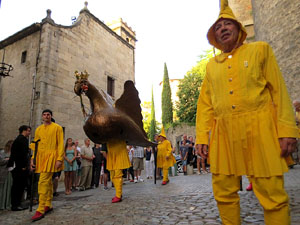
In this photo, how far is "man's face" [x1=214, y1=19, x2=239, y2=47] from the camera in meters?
2.21

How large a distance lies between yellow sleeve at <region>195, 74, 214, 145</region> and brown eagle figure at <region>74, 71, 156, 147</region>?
8.05ft

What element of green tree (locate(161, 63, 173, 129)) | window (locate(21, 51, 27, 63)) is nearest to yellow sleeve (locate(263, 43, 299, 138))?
window (locate(21, 51, 27, 63))

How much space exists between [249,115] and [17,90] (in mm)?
14964

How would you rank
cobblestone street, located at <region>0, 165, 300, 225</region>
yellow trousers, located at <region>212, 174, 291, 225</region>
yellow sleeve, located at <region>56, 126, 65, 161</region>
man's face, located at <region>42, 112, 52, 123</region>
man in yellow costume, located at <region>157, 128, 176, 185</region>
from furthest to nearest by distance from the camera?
man in yellow costume, located at <region>157, 128, 176, 185</region> < man's face, located at <region>42, 112, 52, 123</region> < yellow sleeve, located at <region>56, 126, 65, 161</region> < cobblestone street, located at <region>0, 165, 300, 225</region> < yellow trousers, located at <region>212, 174, 291, 225</region>

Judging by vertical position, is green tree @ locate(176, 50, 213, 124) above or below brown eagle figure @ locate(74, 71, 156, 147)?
above

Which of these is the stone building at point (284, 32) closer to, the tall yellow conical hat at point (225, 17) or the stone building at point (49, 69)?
the stone building at point (49, 69)

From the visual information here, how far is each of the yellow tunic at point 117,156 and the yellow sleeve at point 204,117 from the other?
3.02 meters

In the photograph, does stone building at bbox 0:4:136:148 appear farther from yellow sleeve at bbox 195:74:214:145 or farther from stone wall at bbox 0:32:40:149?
yellow sleeve at bbox 195:74:214:145

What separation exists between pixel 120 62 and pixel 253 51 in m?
17.3

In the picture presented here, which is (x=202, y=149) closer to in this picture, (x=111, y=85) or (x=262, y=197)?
(x=262, y=197)

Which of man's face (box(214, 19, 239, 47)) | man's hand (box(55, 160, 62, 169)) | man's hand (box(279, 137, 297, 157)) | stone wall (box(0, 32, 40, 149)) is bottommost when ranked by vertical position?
man's hand (box(55, 160, 62, 169))

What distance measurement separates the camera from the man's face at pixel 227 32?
221 cm

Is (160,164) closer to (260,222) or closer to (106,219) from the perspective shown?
(106,219)

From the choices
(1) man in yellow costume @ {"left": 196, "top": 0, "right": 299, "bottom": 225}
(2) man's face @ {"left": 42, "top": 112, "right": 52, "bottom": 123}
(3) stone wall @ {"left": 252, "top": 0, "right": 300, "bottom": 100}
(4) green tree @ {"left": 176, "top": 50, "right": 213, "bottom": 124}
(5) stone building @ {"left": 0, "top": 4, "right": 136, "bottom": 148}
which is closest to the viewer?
(1) man in yellow costume @ {"left": 196, "top": 0, "right": 299, "bottom": 225}
